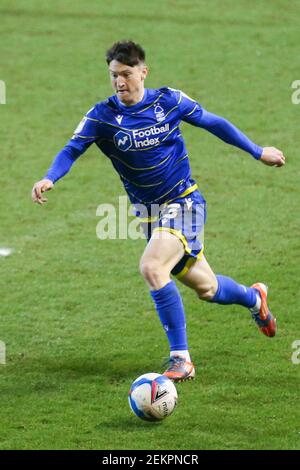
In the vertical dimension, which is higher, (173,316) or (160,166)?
(160,166)

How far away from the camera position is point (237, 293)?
8281mm

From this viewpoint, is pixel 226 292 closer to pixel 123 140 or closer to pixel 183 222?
pixel 183 222

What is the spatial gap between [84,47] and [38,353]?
9863mm

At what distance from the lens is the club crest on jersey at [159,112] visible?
7910 millimetres

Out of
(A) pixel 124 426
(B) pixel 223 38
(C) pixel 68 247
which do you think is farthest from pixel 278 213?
(B) pixel 223 38

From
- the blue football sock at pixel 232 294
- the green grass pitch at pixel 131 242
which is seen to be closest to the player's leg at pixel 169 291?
the green grass pitch at pixel 131 242

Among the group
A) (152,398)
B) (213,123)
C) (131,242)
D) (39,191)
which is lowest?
(152,398)

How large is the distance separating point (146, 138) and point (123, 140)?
6.5 inches

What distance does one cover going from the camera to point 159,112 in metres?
7.93

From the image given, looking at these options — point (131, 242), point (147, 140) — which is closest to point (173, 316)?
point (147, 140)

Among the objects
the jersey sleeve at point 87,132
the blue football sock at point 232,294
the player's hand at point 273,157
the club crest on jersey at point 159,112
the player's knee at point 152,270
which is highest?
the club crest on jersey at point 159,112

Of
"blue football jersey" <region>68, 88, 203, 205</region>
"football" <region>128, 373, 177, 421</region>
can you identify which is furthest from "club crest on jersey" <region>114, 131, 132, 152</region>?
"football" <region>128, 373, 177, 421</region>

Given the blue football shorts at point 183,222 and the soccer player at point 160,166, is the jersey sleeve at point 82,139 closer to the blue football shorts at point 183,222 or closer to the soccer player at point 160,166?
the soccer player at point 160,166

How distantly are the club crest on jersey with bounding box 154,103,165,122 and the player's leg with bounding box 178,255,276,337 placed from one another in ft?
3.47
